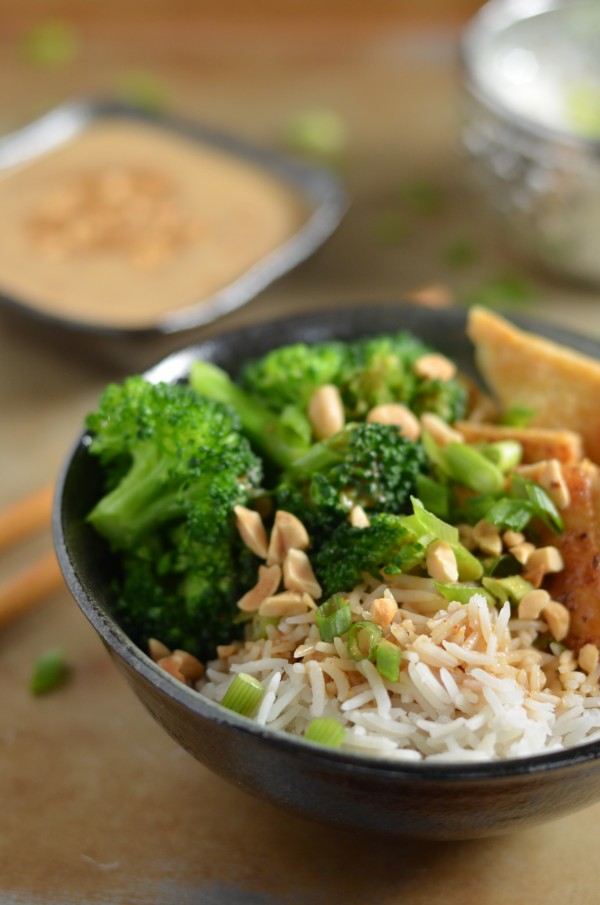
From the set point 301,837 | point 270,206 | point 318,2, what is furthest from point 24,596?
point 318,2

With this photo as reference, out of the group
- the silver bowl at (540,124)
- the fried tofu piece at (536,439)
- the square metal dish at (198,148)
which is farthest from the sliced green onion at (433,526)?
the silver bowl at (540,124)

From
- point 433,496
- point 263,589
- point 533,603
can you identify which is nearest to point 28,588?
point 263,589

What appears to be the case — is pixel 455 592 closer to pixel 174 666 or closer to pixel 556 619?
pixel 556 619

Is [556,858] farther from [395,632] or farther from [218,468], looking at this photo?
[218,468]

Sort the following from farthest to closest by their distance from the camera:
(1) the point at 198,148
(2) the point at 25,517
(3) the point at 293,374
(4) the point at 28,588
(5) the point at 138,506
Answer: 1. (1) the point at 198,148
2. (2) the point at 25,517
3. (4) the point at 28,588
4. (3) the point at 293,374
5. (5) the point at 138,506

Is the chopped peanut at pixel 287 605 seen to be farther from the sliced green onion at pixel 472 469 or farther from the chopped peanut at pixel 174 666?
the sliced green onion at pixel 472 469

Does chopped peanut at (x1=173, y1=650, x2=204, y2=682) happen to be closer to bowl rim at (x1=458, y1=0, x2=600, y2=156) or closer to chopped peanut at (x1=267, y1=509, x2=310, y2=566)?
chopped peanut at (x1=267, y1=509, x2=310, y2=566)
